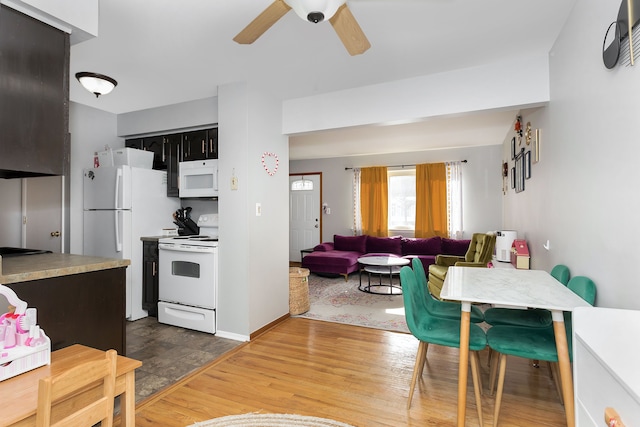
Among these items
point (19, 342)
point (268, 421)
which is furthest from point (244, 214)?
point (19, 342)

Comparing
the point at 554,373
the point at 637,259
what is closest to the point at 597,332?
the point at 637,259

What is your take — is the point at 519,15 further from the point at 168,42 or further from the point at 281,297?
the point at 281,297

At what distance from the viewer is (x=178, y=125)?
12.8ft

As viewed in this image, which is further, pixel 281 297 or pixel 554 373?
pixel 281 297

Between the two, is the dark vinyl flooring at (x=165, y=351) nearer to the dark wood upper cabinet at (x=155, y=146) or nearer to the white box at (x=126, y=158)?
the white box at (x=126, y=158)

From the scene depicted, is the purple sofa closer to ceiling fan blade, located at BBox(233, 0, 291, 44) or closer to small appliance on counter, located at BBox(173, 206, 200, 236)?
small appliance on counter, located at BBox(173, 206, 200, 236)

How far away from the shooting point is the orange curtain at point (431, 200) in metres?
6.36

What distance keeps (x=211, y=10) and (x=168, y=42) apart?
1.99 feet

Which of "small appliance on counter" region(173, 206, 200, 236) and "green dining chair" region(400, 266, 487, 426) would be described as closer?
"green dining chair" region(400, 266, 487, 426)

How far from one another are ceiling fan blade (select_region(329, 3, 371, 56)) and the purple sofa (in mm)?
4277

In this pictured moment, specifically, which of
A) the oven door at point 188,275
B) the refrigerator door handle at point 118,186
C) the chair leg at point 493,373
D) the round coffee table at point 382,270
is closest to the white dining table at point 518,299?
the chair leg at point 493,373

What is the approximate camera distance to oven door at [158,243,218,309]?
3.29 m

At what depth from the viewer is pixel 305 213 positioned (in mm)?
7582

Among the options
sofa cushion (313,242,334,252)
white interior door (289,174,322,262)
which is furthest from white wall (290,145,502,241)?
sofa cushion (313,242,334,252)
